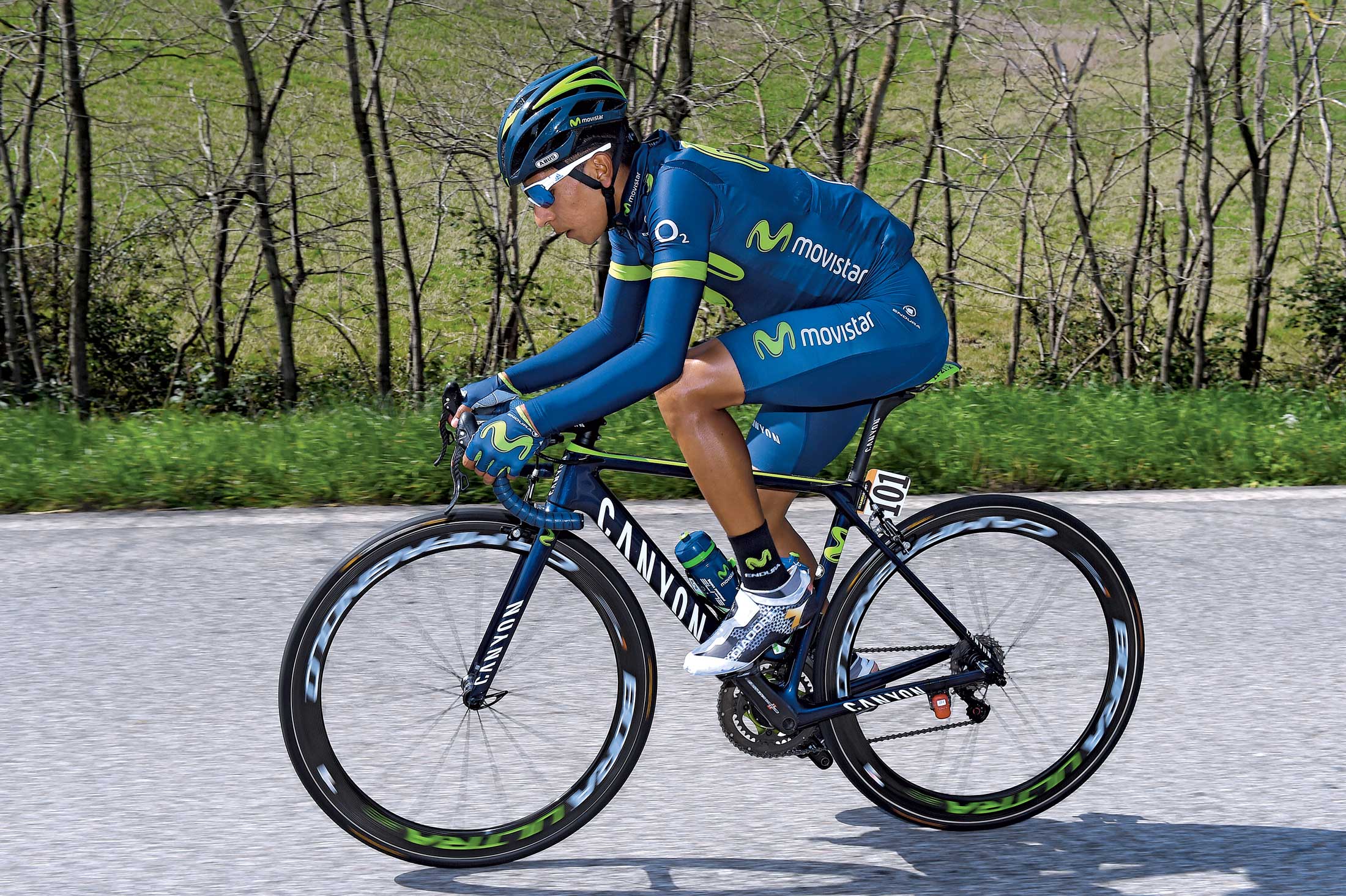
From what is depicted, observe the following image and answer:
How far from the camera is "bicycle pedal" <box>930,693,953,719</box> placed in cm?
343

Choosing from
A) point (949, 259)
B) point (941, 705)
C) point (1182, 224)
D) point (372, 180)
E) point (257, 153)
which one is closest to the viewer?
point (941, 705)

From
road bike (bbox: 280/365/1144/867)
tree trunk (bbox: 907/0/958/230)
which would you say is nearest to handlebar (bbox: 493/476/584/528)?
road bike (bbox: 280/365/1144/867)

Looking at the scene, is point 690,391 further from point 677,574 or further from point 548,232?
point 548,232

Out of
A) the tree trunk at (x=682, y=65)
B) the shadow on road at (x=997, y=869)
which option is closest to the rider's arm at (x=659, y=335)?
the shadow on road at (x=997, y=869)

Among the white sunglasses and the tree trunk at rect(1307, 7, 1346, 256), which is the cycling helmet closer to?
the white sunglasses

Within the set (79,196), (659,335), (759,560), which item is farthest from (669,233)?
(79,196)

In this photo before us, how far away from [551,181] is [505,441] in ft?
1.91

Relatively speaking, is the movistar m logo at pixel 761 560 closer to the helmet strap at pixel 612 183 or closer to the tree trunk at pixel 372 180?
the helmet strap at pixel 612 183

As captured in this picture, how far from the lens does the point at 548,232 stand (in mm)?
14562

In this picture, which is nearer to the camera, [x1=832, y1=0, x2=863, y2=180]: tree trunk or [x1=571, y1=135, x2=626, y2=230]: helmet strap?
[x1=571, y1=135, x2=626, y2=230]: helmet strap

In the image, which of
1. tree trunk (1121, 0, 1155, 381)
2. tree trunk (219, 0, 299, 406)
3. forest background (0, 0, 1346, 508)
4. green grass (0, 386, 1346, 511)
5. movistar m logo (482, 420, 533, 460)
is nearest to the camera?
movistar m logo (482, 420, 533, 460)

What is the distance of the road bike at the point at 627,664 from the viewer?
3098mm

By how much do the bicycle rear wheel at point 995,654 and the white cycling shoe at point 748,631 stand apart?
0.13 m

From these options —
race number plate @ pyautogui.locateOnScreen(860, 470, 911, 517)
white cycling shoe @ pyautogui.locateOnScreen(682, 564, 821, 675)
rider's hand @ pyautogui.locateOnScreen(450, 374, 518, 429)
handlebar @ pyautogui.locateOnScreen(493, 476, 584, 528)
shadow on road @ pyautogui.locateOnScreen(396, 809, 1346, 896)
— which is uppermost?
rider's hand @ pyautogui.locateOnScreen(450, 374, 518, 429)
